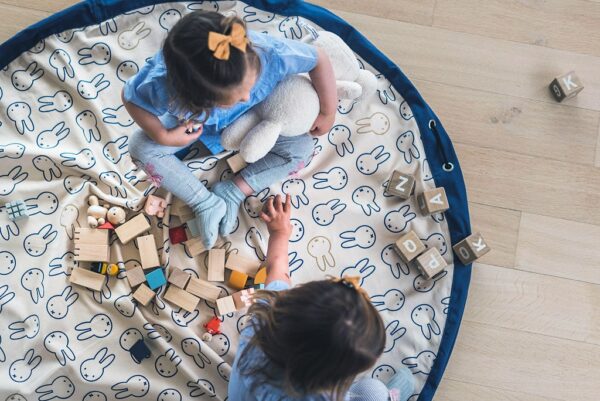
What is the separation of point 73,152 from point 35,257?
214mm

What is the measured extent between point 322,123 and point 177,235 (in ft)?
1.17

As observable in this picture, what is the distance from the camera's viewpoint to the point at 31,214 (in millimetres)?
1126

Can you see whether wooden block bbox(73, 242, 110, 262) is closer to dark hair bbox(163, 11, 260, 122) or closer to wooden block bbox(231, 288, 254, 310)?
wooden block bbox(231, 288, 254, 310)

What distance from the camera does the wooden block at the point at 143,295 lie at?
1.10m

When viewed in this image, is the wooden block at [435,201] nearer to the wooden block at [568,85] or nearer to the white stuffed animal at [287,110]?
the white stuffed animal at [287,110]

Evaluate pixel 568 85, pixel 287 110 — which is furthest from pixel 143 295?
pixel 568 85

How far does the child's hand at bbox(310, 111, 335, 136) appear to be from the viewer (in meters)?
1.10

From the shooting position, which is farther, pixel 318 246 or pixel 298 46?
pixel 318 246

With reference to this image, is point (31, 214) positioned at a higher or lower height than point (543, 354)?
higher

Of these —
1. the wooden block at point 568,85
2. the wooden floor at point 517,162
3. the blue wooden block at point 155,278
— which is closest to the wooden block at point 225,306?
the blue wooden block at point 155,278

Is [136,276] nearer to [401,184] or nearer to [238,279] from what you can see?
[238,279]

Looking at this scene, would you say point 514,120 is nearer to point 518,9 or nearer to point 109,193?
point 518,9

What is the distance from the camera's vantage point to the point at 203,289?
3.71 feet

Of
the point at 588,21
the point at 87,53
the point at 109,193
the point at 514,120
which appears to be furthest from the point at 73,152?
the point at 588,21
